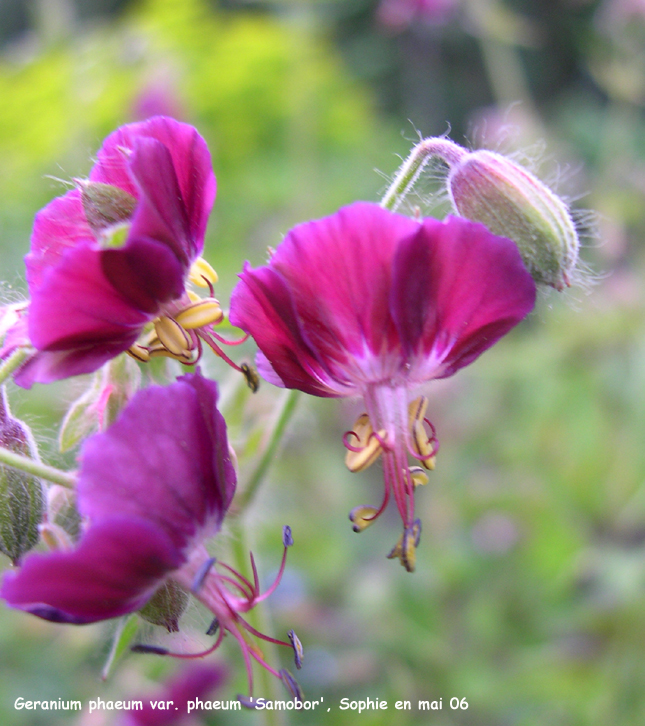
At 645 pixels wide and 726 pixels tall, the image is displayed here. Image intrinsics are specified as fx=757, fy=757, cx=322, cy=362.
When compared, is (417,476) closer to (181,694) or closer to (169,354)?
(169,354)

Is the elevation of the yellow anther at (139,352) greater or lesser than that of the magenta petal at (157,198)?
lesser

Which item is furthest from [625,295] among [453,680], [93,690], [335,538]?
[93,690]

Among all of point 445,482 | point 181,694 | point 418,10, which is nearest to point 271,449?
point 181,694

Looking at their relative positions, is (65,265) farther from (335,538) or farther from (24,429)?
(335,538)

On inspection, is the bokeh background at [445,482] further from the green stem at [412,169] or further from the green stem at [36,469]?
the green stem at [36,469]

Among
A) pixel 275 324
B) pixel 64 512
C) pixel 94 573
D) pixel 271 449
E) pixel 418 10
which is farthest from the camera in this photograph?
pixel 418 10

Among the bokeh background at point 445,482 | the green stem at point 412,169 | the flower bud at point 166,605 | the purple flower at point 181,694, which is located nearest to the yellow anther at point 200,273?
the bokeh background at point 445,482

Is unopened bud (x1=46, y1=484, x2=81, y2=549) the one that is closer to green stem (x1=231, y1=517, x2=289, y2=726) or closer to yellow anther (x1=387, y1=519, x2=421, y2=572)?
green stem (x1=231, y1=517, x2=289, y2=726)

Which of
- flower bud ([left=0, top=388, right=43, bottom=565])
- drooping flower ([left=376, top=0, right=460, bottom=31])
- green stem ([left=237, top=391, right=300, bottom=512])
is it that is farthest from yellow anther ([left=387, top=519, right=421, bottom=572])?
drooping flower ([left=376, top=0, right=460, bottom=31])
